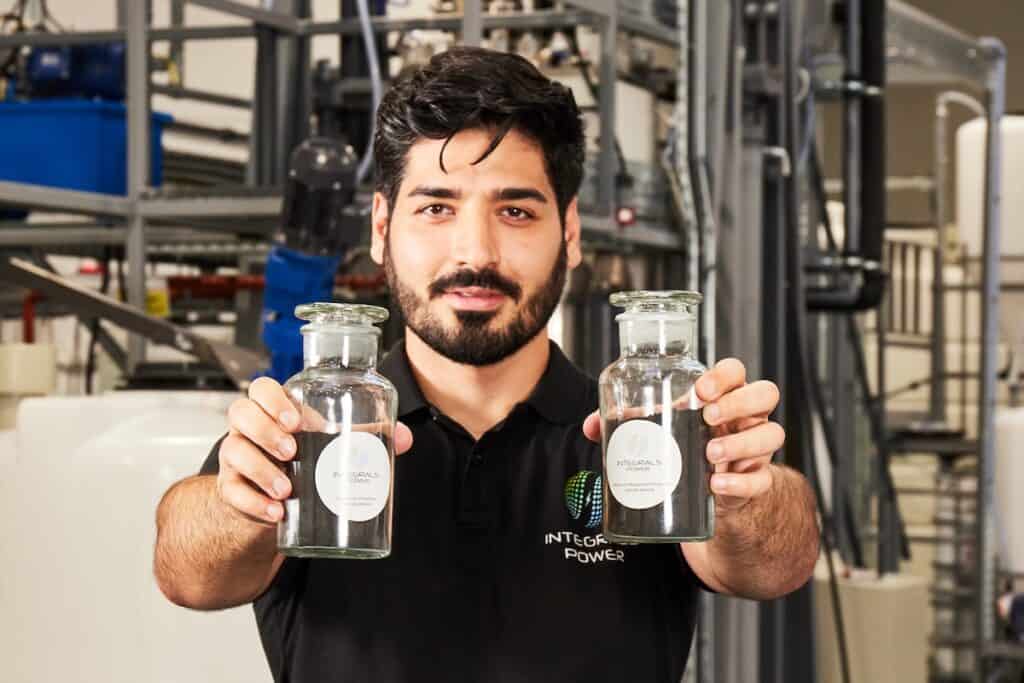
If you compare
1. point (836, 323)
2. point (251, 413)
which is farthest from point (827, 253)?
point (251, 413)

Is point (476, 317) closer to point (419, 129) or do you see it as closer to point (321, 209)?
point (419, 129)

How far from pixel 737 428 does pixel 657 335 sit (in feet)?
0.32

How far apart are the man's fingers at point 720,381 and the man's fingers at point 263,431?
31 cm

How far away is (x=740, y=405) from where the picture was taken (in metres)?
1.21

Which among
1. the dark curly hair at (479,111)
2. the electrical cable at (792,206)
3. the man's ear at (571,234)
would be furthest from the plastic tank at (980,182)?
the dark curly hair at (479,111)

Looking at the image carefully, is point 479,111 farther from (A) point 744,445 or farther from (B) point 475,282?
(A) point 744,445

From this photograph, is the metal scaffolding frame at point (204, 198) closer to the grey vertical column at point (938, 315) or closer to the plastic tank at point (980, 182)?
the grey vertical column at point (938, 315)

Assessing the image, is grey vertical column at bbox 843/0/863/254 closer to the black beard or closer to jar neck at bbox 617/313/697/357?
the black beard

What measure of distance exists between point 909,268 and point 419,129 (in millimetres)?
6716

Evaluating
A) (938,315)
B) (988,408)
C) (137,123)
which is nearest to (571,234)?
(137,123)

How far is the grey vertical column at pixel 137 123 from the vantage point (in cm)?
323

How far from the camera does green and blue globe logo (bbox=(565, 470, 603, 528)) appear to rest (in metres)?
1.49

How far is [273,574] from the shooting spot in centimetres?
144

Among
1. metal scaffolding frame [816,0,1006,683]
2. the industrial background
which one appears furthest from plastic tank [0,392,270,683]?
metal scaffolding frame [816,0,1006,683]
